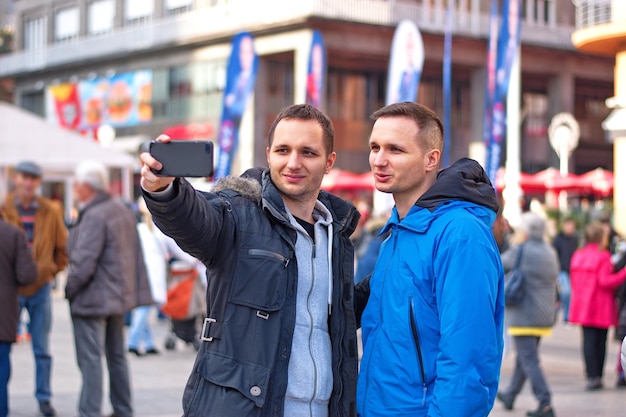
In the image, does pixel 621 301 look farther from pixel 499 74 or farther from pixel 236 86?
pixel 236 86

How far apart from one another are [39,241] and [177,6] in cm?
3657

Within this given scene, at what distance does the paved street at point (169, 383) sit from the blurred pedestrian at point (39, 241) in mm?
733

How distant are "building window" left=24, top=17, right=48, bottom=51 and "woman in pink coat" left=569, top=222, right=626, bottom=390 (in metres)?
46.6

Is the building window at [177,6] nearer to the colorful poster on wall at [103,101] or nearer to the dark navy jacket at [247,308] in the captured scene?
the colorful poster on wall at [103,101]

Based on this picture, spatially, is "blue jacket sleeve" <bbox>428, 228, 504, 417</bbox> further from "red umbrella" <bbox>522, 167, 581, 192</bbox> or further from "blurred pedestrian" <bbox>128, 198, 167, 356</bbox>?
"red umbrella" <bbox>522, 167, 581, 192</bbox>

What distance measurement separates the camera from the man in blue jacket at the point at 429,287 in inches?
132

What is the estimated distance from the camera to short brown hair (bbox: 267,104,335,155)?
12.1ft

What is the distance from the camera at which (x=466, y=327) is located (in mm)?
3348

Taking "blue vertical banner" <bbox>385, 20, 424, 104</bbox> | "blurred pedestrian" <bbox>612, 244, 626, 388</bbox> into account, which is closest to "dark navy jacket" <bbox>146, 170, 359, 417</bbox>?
"blurred pedestrian" <bbox>612, 244, 626, 388</bbox>

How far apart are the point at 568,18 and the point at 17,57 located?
2979 cm

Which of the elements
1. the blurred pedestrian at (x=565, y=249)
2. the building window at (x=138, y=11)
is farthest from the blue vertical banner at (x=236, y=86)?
the building window at (x=138, y=11)

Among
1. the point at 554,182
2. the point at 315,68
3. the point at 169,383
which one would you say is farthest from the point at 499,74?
the point at 169,383

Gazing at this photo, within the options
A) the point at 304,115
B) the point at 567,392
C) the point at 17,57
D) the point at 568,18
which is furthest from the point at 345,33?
the point at 304,115

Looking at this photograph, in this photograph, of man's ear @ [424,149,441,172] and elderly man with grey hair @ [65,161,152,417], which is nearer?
man's ear @ [424,149,441,172]
